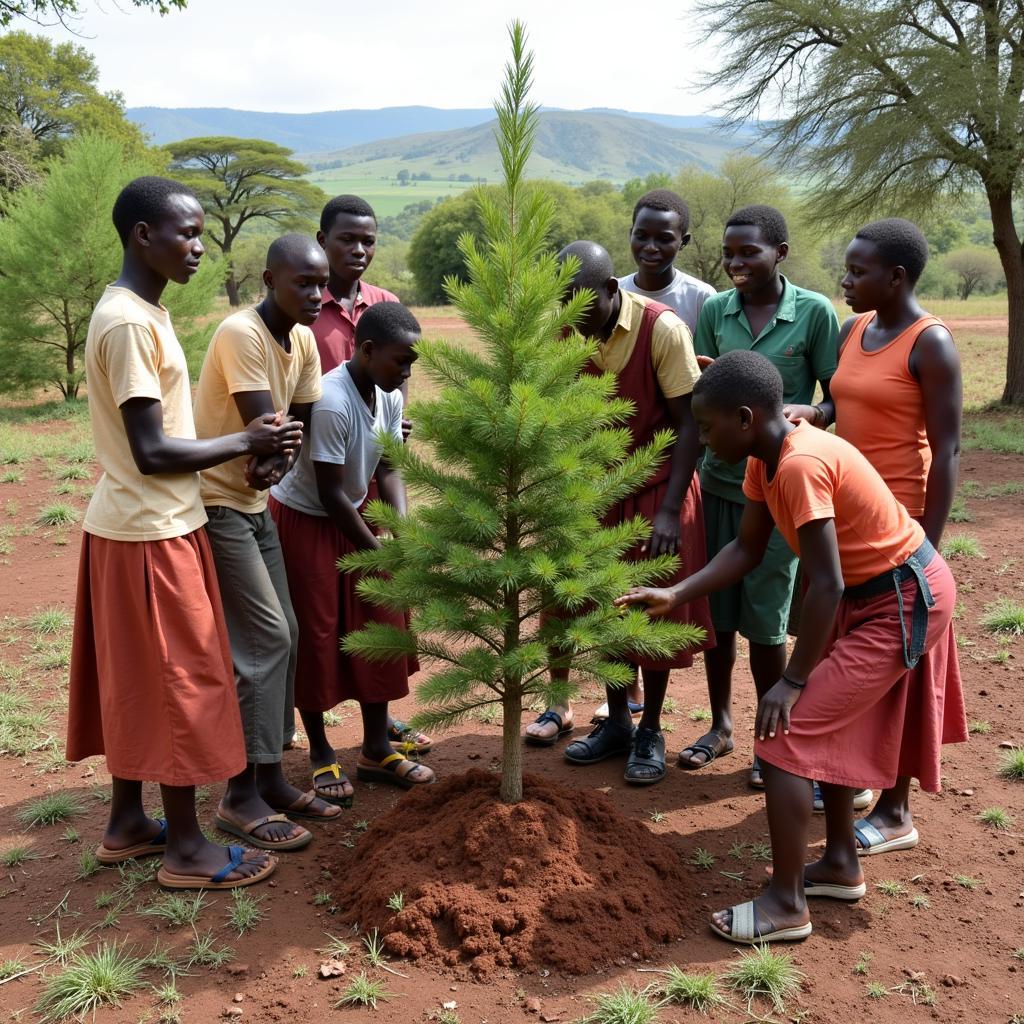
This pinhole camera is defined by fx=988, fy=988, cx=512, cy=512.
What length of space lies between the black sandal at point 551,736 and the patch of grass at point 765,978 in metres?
1.85

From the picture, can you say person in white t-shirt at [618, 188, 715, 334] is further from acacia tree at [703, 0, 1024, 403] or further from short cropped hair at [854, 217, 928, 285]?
acacia tree at [703, 0, 1024, 403]

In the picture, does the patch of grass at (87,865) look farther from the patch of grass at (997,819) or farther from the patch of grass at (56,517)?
the patch of grass at (56,517)

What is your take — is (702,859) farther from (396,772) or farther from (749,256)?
(749,256)

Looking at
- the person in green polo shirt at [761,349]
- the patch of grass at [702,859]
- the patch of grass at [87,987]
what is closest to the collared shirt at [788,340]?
the person in green polo shirt at [761,349]

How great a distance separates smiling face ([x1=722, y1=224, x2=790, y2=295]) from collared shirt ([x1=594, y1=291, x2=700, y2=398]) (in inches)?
12.3

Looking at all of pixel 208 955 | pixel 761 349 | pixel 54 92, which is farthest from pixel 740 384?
pixel 54 92

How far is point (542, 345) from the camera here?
10.6 ft

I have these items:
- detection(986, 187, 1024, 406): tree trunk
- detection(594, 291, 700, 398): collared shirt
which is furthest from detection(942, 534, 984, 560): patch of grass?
detection(986, 187, 1024, 406): tree trunk

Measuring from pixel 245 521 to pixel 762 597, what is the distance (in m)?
2.12

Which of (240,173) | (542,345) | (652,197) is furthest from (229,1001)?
(240,173)

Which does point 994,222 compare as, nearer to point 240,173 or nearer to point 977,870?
point 977,870

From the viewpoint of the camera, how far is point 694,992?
290 centimetres

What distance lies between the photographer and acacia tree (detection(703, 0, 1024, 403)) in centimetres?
1222

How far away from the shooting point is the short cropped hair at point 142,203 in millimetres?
3184
